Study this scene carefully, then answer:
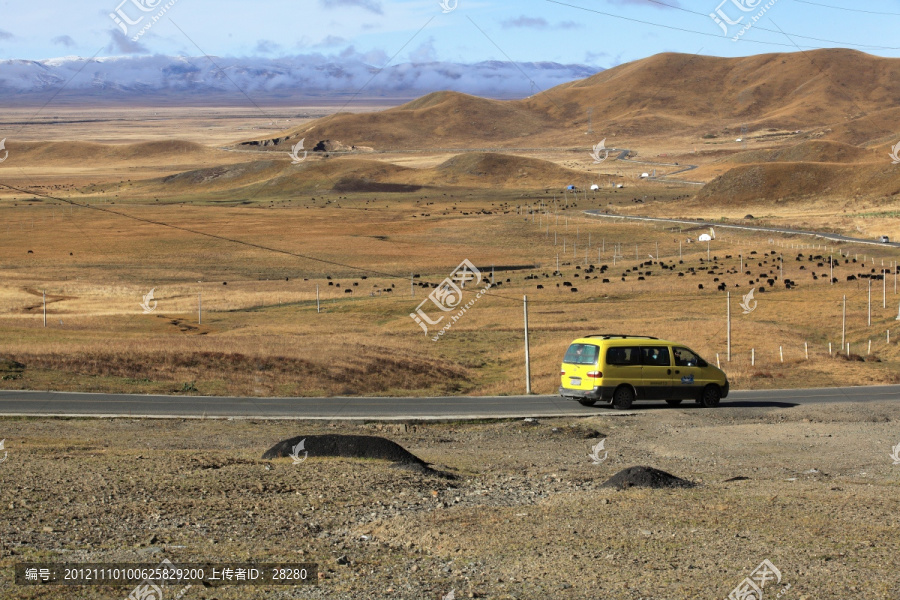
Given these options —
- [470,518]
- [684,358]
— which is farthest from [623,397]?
[470,518]

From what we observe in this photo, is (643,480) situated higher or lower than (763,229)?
lower

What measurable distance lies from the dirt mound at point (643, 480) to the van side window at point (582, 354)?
38.4ft

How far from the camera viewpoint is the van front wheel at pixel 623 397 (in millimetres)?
28391

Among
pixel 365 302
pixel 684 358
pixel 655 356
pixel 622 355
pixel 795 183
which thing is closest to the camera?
pixel 622 355

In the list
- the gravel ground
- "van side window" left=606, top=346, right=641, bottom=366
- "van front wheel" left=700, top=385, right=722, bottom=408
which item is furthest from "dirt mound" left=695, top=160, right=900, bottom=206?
the gravel ground

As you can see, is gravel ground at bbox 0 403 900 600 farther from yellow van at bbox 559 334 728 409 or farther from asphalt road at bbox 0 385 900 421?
yellow van at bbox 559 334 728 409

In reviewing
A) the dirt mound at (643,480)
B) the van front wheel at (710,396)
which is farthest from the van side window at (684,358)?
the dirt mound at (643,480)

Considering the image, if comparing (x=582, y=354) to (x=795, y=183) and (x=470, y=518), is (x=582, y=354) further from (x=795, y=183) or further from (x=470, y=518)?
(x=795, y=183)

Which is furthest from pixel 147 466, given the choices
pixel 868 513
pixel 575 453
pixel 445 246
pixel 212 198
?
pixel 212 198

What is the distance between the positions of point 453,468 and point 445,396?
14.9 m

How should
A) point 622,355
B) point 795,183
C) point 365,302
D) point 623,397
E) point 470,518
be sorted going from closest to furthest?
1. point 470,518
2. point 622,355
3. point 623,397
4. point 365,302
5. point 795,183

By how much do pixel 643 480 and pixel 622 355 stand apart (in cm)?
1236

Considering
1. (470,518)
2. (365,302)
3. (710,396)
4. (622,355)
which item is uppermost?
(622,355)

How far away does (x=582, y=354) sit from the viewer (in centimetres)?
2828
